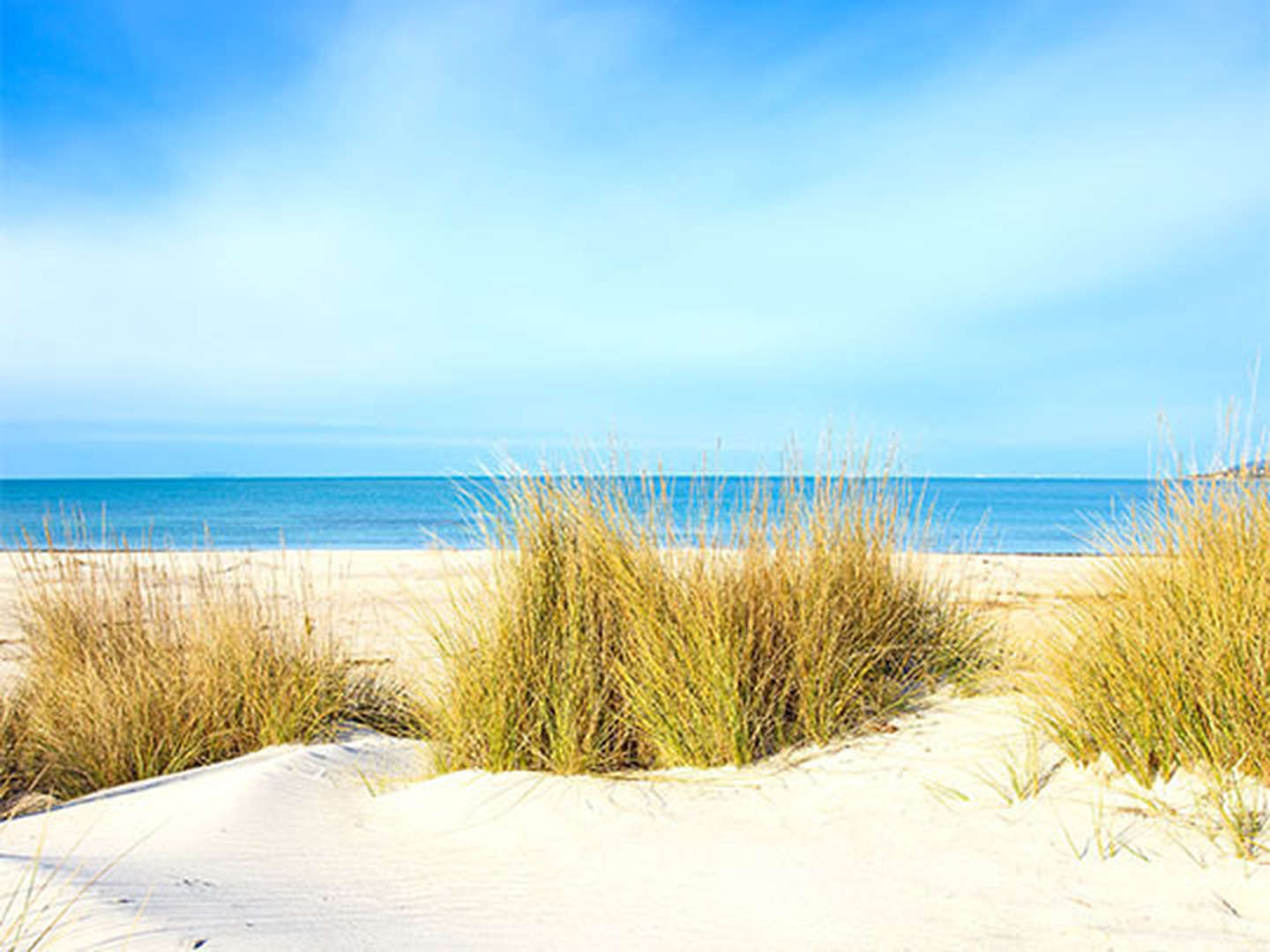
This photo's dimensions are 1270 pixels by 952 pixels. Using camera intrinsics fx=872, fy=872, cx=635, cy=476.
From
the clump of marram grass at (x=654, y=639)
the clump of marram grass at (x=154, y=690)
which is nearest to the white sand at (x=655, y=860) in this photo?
the clump of marram grass at (x=654, y=639)

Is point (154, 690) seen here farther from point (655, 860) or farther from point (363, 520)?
point (363, 520)

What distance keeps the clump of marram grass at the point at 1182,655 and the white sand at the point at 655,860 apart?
0.17 meters

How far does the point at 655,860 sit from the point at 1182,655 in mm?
1699

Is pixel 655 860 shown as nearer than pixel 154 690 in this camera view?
Yes

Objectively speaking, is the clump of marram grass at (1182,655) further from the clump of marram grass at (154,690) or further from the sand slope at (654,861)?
the clump of marram grass at (154,690)

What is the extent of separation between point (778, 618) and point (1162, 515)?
58.2 inches

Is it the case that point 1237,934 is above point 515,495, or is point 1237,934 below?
below

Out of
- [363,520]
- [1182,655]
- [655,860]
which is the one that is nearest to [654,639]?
[655,860]

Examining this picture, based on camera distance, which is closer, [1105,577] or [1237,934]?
[1237,934]

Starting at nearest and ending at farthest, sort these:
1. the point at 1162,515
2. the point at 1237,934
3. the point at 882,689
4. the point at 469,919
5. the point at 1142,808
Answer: the point at 1237,934, the point at 469,919, the point at 1142,808, the point at 1162,515, the point at 882,689

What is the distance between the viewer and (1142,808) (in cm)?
251

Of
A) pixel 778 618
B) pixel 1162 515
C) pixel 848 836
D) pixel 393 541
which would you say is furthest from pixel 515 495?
pixel 393 541

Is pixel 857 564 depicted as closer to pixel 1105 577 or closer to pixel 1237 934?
pixel 1105 577

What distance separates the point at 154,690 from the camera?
11.6ft
